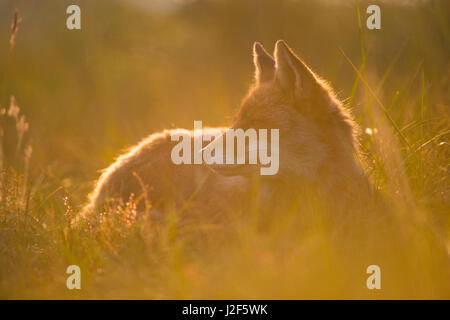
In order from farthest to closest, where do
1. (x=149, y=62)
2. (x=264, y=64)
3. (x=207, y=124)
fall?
(x=149, y=62) → (x=207, y=124) → (x=264, y=64)

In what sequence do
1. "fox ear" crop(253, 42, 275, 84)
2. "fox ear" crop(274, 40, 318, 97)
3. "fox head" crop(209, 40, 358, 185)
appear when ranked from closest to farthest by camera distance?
"fox ear" crop(274, 40, 318, 97)
"fox head" crop(209, 40, 358, 185)
"fox ear" crop(253, 42, 275, 84)

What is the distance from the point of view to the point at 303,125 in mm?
3564

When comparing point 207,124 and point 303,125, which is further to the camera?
point 207,124

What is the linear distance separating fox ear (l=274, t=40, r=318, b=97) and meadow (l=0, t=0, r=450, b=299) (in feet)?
1.80

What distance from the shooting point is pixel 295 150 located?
3.51 meters

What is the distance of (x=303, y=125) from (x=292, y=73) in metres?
0.42

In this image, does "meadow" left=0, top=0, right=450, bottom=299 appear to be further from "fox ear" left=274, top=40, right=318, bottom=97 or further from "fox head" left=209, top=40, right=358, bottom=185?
"fox ear" left=274, top=40, right=318, bottom=97

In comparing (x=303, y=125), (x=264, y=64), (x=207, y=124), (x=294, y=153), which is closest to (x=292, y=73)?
(x=303, y=125)

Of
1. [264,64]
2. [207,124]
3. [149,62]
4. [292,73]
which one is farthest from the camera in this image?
[149,62]

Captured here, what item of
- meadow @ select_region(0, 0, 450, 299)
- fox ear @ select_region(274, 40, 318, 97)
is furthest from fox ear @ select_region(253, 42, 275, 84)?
meadow @ select_region(0, 0, 450, 299)

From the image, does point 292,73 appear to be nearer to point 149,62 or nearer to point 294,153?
point 294,153

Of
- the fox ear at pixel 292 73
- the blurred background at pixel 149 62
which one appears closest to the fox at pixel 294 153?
the fox ear at pixel 292 73

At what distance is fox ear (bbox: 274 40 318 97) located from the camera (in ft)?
11.1

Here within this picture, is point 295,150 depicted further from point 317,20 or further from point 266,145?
point 317,20
